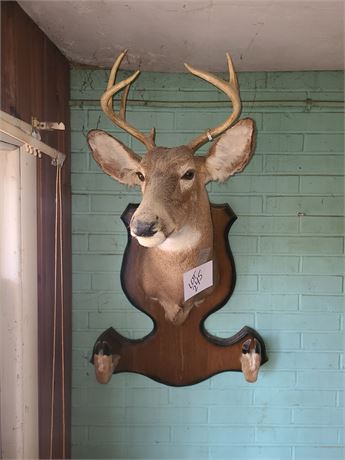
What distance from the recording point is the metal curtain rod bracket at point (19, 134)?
43.9 inches

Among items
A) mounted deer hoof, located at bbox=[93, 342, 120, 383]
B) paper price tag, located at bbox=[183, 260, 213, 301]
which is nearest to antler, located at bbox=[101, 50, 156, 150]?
paper price tag, located at bbox=[183, 260, 213, 301]

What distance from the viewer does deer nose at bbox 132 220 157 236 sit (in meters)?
1.14

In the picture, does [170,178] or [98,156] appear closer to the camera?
[170,178]

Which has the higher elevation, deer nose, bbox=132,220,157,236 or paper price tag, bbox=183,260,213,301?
deer nose, bbox=132,220,157,236

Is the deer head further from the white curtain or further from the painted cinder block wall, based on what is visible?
the painted cinder block wall

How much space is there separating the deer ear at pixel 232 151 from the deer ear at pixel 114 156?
11.0 inches

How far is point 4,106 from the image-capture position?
1252mm

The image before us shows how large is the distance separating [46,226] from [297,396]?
1.47 meters

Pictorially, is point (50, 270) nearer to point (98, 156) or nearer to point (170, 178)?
point (98, 156)

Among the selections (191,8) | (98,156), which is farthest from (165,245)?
(191,8)

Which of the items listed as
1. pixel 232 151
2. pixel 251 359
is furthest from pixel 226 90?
pixel 251 359

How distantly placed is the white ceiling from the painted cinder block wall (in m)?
0.14

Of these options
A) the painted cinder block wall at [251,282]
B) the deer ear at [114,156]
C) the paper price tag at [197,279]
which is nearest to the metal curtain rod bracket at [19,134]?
the deer ear at [114,156]

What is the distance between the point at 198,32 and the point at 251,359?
4.68ft
